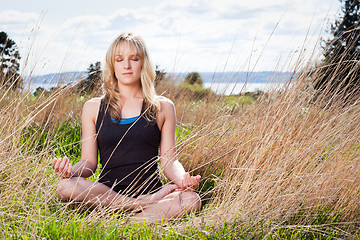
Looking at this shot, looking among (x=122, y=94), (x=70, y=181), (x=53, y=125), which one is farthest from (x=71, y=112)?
(x=70, y=181)

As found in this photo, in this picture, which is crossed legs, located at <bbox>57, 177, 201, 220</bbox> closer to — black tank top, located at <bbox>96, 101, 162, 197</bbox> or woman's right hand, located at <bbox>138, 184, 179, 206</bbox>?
woman's right hand, located at <bbox>138, 184, 179, 206</bbox>

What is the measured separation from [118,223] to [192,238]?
431 mm

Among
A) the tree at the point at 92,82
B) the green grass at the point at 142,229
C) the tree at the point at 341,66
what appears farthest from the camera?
the tree at the point at 92,82

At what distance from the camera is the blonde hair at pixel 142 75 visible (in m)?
2.69

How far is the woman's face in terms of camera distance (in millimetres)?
2671

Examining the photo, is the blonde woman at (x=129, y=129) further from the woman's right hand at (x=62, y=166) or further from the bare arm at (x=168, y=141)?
the woman's right hand at (x=62, y=166)

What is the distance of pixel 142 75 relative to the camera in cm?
270

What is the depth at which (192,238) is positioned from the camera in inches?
79.8

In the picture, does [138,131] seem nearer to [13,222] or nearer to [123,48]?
[123,48]

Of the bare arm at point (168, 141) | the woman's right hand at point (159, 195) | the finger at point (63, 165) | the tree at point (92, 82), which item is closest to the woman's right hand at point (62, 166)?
the finger at point (63, 165)

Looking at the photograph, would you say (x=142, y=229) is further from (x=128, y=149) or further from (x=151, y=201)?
(x=128, y=149)

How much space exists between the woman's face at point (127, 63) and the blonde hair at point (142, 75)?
0.02 m

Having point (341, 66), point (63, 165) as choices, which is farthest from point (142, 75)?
point (341, 66)

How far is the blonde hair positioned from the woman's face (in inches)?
0.8
